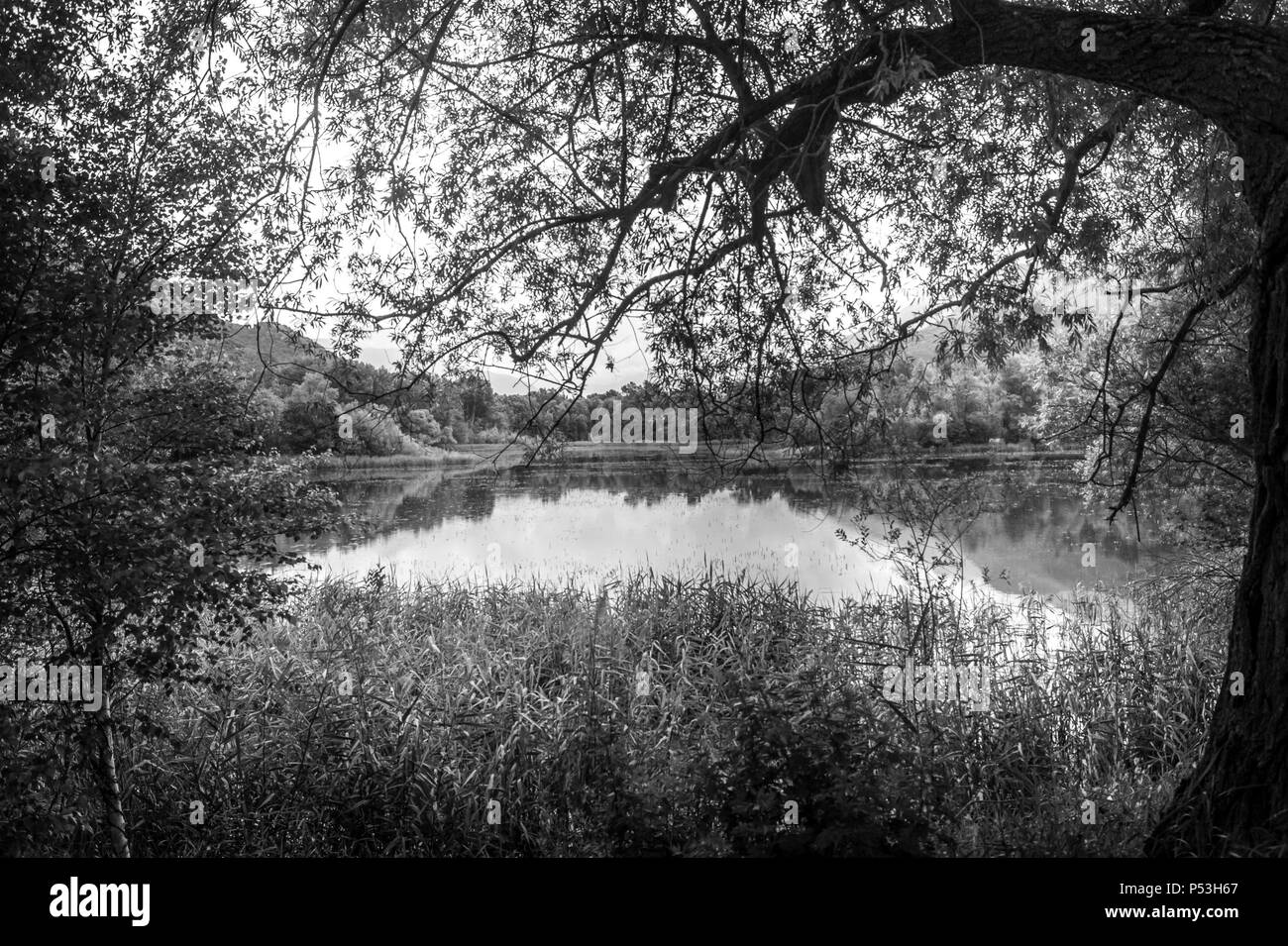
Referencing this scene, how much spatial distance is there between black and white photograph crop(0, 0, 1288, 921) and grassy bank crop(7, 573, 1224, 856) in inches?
0.9

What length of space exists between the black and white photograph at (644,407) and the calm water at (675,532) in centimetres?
72

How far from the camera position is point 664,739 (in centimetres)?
328

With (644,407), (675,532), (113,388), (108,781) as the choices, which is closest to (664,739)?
(644,407)

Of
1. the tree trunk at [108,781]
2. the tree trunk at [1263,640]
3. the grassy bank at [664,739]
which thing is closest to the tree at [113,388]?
the tree trunk at [108,781]

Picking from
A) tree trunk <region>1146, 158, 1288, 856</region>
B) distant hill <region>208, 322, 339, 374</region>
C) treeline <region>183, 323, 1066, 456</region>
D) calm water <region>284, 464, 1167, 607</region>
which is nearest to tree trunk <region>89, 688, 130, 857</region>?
treeline <region>183, 323, 1066, 456</region>

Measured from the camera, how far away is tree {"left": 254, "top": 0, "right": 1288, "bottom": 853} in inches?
87.2

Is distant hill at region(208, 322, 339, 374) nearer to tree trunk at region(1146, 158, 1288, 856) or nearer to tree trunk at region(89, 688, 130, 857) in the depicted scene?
tree trunk at region(89, 688, 130, 857)

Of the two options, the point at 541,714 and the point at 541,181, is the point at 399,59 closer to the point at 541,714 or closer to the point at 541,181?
the point at 541,181

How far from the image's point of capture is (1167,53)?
2.11 metres

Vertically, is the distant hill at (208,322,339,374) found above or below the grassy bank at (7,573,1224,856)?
above

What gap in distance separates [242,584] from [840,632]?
3.04m

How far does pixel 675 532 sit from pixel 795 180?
13.5 feet

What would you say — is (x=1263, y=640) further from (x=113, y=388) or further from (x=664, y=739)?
(x=113, y=388)

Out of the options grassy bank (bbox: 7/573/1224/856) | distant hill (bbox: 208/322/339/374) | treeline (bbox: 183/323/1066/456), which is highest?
distant hill (bbox: 208/322/339/374)
